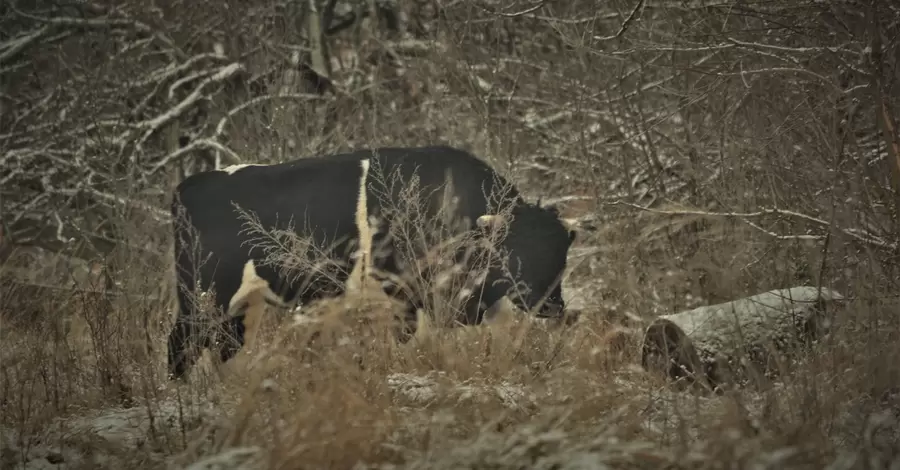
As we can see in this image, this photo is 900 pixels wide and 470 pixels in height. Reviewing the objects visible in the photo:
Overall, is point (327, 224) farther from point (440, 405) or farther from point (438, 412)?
point (438, 412)

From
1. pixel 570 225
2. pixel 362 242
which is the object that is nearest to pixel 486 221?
pixel 362 242

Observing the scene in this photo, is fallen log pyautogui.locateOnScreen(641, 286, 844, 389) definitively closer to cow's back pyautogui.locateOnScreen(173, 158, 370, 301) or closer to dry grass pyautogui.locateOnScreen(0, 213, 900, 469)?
dry grass pyautogui.locateOnScreen(0, 213, 900, 469)

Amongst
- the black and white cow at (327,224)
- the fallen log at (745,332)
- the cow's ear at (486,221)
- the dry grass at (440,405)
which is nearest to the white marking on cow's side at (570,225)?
the black and white cow at (327,224)

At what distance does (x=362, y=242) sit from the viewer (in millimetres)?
5992

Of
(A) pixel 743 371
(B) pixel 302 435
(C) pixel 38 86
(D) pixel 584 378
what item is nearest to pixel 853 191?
(A) pixel 743 371

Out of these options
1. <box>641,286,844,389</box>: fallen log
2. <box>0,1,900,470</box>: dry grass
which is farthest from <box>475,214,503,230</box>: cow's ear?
<box>641,286,844,389</box>: fallen log

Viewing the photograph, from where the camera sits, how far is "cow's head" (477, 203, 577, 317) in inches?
243

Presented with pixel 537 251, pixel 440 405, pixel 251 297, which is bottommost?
pixel 440 405

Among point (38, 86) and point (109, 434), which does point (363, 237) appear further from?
point (38, 86)

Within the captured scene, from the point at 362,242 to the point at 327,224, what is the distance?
253 millimetres

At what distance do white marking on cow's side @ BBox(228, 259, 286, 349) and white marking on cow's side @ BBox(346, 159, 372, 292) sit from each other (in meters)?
0.50

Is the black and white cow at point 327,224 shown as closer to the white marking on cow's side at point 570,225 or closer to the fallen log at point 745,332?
the white marking on cow's side at point 570,225

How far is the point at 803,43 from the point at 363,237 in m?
2.95

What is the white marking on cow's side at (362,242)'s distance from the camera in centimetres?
573
